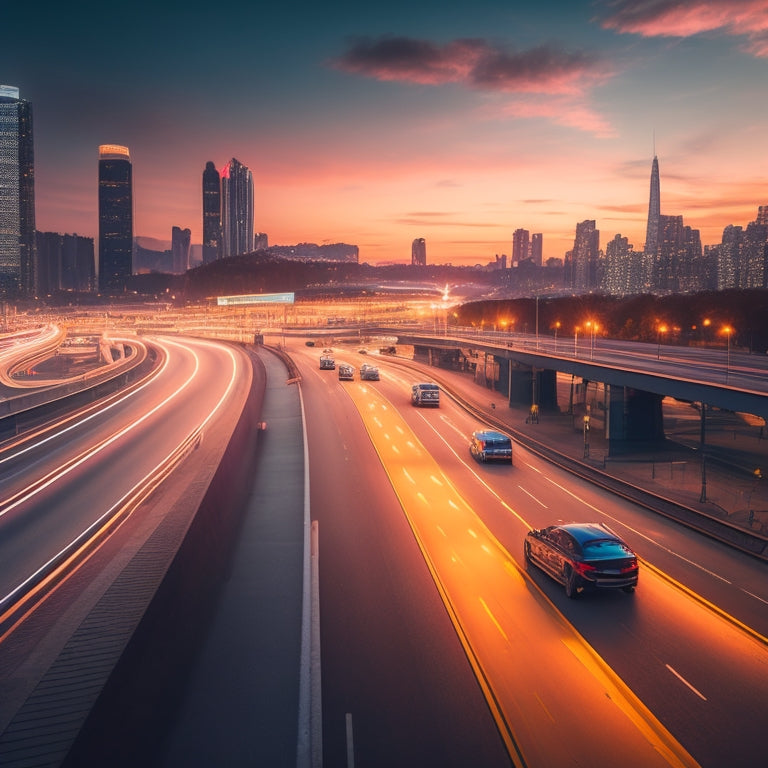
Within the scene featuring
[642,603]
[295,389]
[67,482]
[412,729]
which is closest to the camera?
[412,729]

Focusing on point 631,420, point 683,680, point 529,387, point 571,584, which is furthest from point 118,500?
point 529,387

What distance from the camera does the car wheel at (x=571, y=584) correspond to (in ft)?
Result: 56.8

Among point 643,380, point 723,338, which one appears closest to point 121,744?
point 643,380

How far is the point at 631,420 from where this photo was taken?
45688mm

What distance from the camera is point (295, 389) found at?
64.6 m

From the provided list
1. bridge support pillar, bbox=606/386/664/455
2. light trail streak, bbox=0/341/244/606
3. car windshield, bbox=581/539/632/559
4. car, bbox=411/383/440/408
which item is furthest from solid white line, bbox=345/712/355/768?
car, bbox=411/383/440/408

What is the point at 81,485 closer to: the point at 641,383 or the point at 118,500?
the point at 118,500

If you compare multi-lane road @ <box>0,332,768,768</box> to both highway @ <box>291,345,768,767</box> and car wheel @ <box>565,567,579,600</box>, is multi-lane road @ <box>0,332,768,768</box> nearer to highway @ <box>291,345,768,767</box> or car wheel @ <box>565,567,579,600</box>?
highway @ <box>291,345,768,767</box>

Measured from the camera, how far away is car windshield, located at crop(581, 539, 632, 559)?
685 inches

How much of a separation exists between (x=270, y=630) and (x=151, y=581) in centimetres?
306

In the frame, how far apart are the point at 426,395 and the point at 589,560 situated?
1543 inches

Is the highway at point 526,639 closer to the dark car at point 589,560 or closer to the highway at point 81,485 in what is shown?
the dark car at point 589,560

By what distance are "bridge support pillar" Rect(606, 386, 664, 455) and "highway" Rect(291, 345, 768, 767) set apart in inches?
712

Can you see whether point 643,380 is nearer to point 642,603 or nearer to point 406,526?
point 406,526
